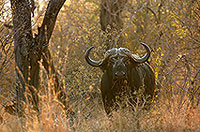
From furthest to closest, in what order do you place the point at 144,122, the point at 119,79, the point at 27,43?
the point at 27,43
the point at 119,79
the point at 144,122

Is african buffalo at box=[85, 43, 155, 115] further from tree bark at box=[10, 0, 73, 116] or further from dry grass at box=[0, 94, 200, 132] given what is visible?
tree bark at box=[10, 0, 73, 116]

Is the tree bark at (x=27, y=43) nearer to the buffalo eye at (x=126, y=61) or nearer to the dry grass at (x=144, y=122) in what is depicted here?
the dry grass at (x=144, y=122)

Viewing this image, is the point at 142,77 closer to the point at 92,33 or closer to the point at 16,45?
the point at 16,45

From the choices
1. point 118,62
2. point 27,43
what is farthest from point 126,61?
point 27,43

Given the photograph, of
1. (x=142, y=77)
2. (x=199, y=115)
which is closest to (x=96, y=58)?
(x=142, y=77)

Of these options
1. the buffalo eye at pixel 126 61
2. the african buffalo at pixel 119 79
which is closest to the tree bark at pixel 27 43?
the african buffalo at pixel 119 79

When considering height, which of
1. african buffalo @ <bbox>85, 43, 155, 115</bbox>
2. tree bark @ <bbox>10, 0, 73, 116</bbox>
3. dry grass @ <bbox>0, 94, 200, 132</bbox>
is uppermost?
tree bark @ <bbox>10, 0, 73, 116</bbox>

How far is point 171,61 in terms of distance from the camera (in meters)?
9.97

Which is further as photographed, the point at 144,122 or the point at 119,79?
the point at 119,79

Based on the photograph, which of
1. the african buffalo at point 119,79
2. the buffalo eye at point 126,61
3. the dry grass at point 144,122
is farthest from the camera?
the buffalo eye at point 126,61

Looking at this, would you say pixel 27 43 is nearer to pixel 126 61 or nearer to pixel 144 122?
pixel 126 61

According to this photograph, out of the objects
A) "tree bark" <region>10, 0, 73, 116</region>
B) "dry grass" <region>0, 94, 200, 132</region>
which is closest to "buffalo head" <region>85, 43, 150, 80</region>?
"dry grass" <region>0, 94, 200, 132</region>

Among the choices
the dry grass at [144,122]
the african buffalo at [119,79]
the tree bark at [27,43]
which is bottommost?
the dry grass at [144,122]

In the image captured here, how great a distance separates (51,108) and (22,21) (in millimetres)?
2548
